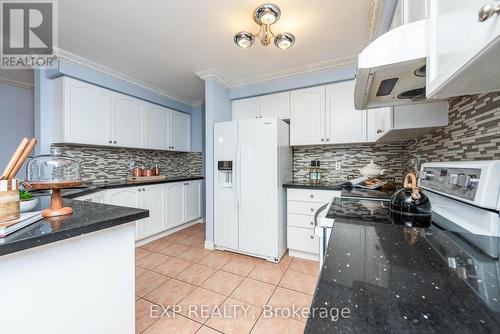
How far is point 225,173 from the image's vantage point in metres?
2.67

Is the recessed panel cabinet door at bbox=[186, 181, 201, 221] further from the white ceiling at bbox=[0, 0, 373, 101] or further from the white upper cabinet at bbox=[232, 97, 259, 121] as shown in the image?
the white ceiling at bbox=[0, 0, 373, 101]

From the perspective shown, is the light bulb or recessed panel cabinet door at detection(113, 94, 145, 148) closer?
the light bulb

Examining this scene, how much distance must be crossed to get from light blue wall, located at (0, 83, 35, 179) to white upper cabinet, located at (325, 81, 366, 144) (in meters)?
4.19

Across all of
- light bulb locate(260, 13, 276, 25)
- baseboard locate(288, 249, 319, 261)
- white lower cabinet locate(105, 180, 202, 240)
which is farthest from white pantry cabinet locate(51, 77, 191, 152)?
baseboard locate(288, 249, 319, 261)

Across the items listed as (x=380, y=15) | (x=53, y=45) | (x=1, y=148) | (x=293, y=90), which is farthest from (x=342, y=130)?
(x=1, y=148)

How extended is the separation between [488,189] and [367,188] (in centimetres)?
136

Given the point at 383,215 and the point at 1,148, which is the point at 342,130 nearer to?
the point at 383,215

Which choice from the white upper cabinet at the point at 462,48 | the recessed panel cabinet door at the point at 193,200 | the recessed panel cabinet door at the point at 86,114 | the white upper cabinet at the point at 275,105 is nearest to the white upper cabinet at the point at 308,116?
the white upper cabinet at the point at 275,105

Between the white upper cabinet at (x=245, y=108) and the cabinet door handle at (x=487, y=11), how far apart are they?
2607mm

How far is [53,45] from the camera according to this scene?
2.10m

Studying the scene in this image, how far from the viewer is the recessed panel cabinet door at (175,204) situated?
3.19 metres

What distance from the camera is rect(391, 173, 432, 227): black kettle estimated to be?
36.3 inches

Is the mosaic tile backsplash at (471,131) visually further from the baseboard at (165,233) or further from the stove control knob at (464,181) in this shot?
the baseboard at (165,233)

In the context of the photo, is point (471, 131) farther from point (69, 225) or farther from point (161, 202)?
point (161, 202)
